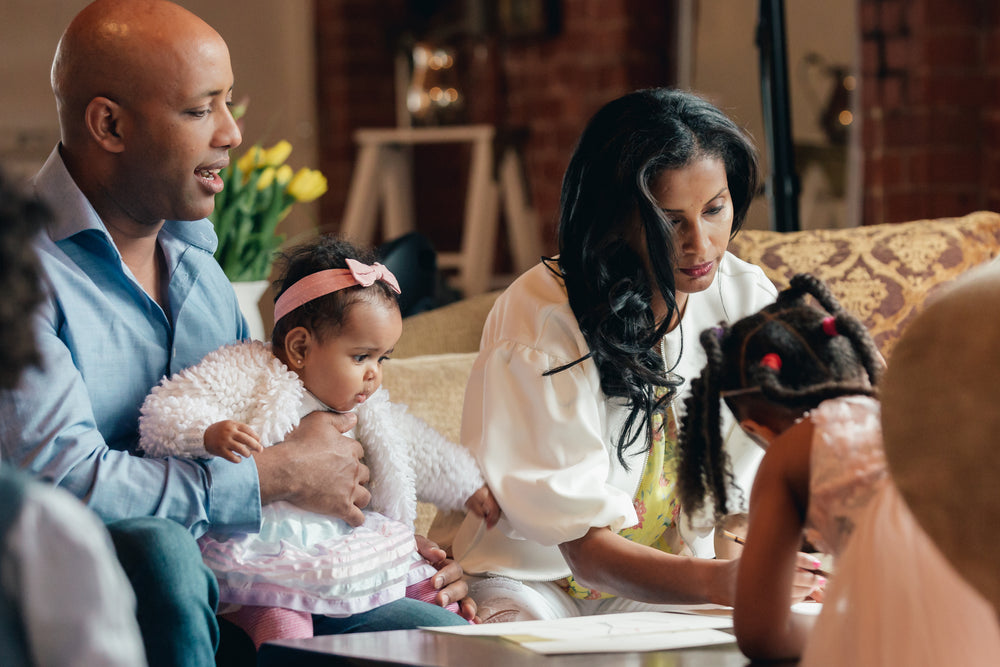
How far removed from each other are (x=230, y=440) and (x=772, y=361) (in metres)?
0.62

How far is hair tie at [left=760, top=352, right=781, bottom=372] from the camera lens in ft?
3.41

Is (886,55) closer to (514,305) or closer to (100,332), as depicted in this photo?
(514,305)

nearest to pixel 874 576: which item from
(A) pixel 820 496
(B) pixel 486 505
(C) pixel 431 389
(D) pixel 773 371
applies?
(A) pixel 820 496

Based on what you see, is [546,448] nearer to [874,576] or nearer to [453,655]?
[453,655]

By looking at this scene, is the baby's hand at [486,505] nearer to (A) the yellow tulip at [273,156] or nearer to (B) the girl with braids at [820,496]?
(B) the girl with braids at [820,496]

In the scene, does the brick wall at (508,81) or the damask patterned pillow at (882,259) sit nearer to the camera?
the damask patterned pillow at (882,259)

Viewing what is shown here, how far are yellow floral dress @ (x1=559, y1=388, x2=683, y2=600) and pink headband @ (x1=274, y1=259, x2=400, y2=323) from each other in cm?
Result: 44

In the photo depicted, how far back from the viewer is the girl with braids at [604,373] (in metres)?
1.46

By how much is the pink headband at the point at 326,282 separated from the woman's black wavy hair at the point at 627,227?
0.88 ft

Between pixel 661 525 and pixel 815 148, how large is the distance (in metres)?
2.43

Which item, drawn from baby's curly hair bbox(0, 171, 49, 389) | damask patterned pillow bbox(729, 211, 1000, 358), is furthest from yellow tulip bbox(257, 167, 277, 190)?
baby's curly hair bbox(0, 171, 49, 389)

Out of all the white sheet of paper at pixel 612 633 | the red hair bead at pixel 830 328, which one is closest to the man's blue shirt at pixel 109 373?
the white sheet of paper at pixel 612 633

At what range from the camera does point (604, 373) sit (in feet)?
5.06

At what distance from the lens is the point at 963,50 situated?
3074mm
